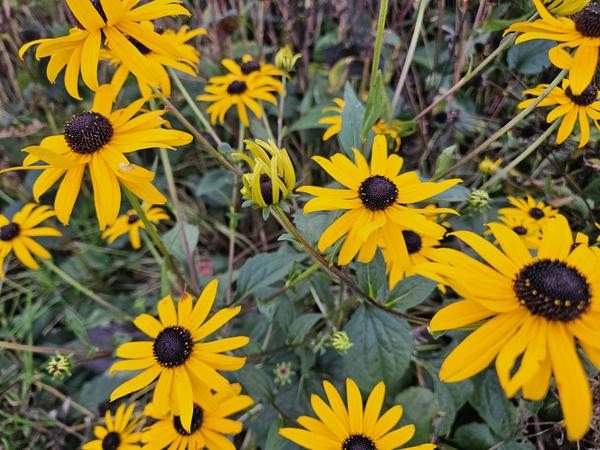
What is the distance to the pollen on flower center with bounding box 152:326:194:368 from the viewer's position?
39.9 inches

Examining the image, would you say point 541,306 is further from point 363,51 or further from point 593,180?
point 363,51

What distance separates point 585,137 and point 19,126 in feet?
7.10

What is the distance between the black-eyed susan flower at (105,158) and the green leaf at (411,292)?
2.01ft

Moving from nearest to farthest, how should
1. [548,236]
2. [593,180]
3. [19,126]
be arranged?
1. [548,236]
2. [593,180]
3. [19,126]

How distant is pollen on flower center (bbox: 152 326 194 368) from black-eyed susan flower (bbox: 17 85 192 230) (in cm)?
27

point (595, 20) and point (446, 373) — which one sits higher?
point (595, 20)

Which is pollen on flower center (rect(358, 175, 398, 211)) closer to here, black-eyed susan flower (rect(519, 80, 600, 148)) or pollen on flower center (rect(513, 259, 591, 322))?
pollen on flower center (rect(513, 259, 591, 322))

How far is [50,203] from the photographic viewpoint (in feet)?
6.97

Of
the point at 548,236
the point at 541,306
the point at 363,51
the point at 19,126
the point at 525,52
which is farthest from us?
the point at 19,126

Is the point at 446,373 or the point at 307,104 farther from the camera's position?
the point at 307,104

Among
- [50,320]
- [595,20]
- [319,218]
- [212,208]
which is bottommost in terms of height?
[50,320]

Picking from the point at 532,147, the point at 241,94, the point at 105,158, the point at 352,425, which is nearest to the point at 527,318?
the point at 352,425

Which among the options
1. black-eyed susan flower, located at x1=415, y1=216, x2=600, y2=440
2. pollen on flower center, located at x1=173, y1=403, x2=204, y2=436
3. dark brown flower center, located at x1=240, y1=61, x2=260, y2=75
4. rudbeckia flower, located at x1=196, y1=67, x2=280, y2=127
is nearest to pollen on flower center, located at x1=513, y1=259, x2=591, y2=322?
black-eyed susan flower, located at x1=415, y1=216, x2=600, y2=440

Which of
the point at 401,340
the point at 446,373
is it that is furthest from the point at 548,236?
the point at 401,340
